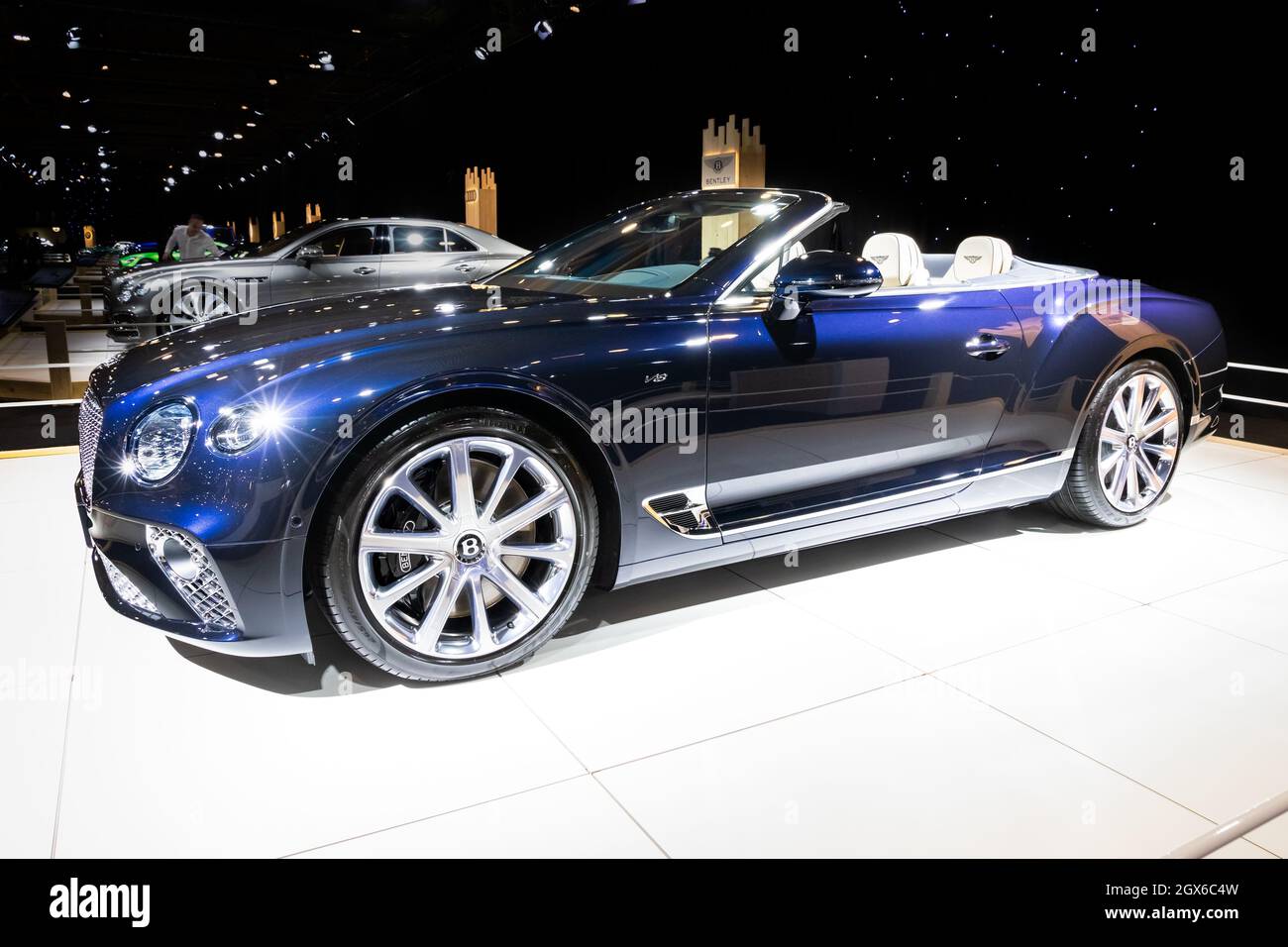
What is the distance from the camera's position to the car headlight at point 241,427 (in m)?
2.05

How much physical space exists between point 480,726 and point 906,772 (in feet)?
3.18

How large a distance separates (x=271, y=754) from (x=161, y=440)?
0.75 meters

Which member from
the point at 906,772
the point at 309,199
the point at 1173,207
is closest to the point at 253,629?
the point at 906,772

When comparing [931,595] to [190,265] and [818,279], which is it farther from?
[190,265]

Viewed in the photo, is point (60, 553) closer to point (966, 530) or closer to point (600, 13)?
point (966, 530)

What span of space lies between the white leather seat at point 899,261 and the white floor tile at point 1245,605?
133cm

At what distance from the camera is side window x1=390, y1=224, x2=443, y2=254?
8.87 meters

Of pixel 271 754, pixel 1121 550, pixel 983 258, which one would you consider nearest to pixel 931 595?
pixel 1121 550

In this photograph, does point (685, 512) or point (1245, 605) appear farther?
point (1245, 605)

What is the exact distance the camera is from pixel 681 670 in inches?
97.7

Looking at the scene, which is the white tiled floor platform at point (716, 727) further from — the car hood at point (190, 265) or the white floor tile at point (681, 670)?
the car hood at point (190, 265)

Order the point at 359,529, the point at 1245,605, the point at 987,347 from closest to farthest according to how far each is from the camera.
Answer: the point at 359,529 < the point at 1245,605 < the point at 987,347

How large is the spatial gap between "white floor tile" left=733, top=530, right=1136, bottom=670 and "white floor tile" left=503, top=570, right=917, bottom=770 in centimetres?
14

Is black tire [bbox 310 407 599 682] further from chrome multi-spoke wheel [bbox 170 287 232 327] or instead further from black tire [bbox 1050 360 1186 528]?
chrome multi-spoke wheel [bbox 170 287 232 327]
